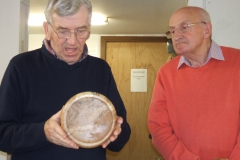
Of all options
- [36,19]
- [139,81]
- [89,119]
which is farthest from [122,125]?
[139,81]

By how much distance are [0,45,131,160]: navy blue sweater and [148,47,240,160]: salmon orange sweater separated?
1.42 ft

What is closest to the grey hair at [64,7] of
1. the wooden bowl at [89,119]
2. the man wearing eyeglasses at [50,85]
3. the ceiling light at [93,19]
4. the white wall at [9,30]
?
the man wearing eyeglasses at [50,85]

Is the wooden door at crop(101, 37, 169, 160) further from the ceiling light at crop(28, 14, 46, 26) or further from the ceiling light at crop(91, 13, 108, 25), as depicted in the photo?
the ceiling light at crop(28, 14, 46, 26)

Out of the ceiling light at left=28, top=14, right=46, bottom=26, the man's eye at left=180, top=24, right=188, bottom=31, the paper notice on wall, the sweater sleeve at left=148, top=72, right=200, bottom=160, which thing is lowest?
the sweater sleeve at left=148, top=72, right=200, bottom=160

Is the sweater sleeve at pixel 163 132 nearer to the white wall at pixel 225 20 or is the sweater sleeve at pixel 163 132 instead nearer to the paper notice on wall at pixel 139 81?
the white wall at pixel 225 20

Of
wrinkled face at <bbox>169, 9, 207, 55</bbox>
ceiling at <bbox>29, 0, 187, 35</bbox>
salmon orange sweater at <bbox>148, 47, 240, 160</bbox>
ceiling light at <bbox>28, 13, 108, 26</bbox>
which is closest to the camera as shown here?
salmon orange sweater at <bbox>148, 47, 240, 160</bbox>

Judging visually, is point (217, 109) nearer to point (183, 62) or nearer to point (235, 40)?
point (183, 62)

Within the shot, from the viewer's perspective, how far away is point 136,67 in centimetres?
396

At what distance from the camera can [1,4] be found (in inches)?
81.3

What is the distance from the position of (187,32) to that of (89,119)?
2.88 feet

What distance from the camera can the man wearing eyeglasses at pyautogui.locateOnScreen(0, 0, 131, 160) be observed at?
96 centimetres

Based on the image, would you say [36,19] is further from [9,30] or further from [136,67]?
[136,67]

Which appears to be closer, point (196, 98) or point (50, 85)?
point (50, 85)

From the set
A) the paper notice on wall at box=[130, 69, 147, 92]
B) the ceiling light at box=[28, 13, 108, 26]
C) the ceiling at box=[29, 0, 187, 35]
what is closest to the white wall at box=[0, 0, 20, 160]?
the ceiling at box=[29, 0, 187, 35]
